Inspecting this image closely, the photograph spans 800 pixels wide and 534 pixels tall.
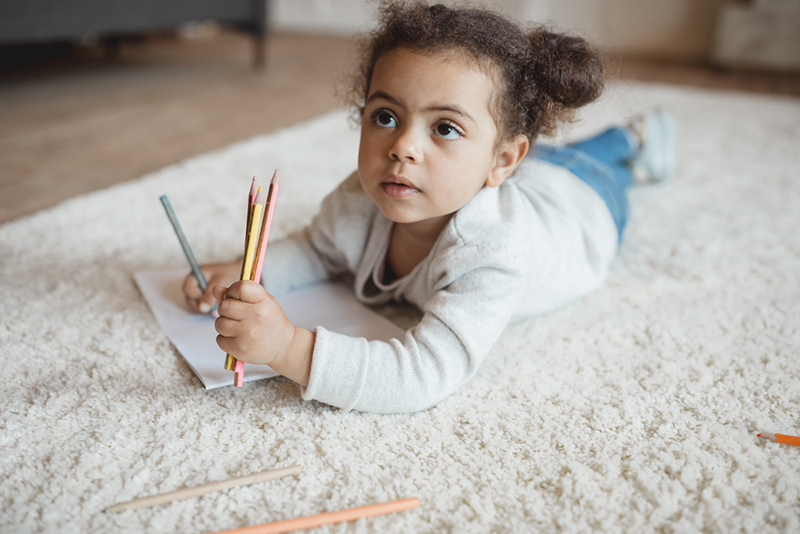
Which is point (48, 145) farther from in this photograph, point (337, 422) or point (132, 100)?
point (337, 422)

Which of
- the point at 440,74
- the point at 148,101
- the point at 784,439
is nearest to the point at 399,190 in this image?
the point at 440,74

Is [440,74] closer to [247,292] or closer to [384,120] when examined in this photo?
[384,120]

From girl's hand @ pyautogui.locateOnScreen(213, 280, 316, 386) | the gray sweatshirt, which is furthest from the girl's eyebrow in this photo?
girl's hand @ pyautogui.locateOnScreen(213, 280, 316, 386)

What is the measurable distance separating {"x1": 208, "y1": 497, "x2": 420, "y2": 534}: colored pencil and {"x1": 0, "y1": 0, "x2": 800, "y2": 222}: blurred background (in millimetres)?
511

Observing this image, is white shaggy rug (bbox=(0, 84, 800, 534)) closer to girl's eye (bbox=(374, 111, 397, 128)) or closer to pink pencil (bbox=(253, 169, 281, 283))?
pink pencil (bbox=(253, 169, 281, 283))

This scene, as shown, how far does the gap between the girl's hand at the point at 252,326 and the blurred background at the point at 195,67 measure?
0.36 metres

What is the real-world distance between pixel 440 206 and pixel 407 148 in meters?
0.07

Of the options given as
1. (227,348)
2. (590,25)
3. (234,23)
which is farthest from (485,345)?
(590,25)

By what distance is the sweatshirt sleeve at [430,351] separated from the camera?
21.8 inches

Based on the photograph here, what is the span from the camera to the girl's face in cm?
57


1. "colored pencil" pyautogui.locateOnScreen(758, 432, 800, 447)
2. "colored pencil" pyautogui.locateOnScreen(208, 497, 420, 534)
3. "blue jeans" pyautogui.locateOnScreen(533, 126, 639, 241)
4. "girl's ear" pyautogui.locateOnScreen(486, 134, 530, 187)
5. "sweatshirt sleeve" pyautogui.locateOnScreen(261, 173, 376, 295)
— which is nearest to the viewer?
"colored pencil" pyautogui.locateOnScreen(208, 497, 420, 534)

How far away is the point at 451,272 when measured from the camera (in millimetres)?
617

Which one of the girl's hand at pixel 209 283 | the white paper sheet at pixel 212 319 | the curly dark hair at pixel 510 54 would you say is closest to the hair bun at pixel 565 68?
the curly dark hair at pixel 510 54

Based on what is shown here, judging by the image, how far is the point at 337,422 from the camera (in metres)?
0.56
